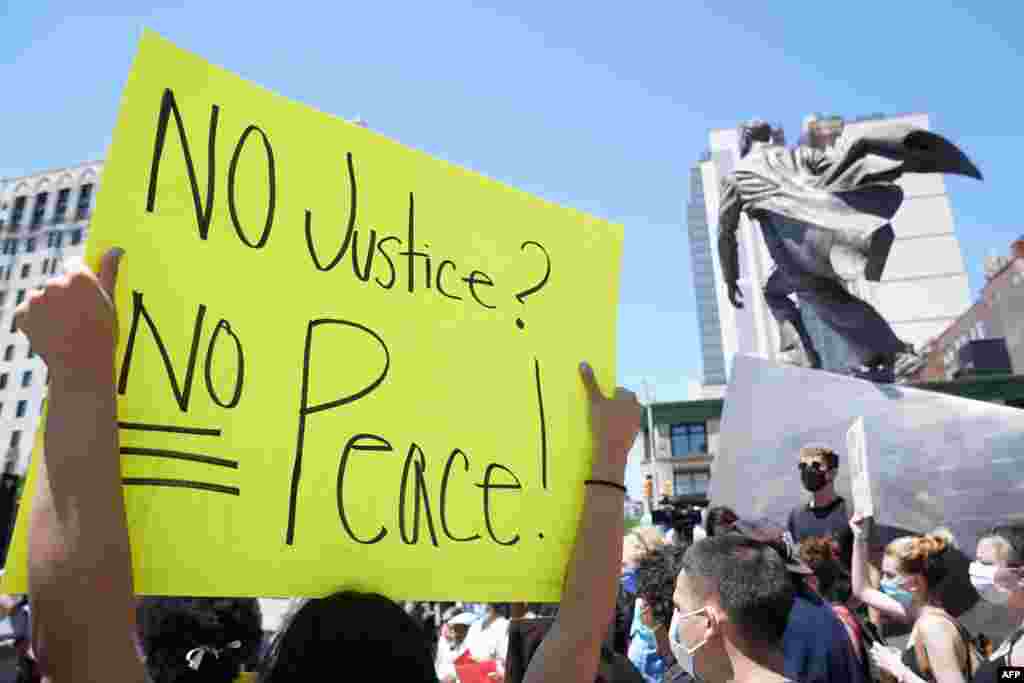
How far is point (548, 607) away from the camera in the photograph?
4.83 m

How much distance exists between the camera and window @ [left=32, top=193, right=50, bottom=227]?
76750 mm

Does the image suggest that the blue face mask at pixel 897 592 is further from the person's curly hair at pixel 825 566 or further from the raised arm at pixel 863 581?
the person's curly hair at pixel 825 566

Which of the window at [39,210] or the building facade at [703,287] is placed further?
the building facade at [703,287]

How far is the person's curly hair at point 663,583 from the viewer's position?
339 centimetres

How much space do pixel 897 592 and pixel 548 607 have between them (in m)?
A: 2.09

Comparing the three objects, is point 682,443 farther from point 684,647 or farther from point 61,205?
point 61,205

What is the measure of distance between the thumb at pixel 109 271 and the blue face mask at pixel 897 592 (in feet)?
13.3

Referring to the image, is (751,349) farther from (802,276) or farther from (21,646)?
(21,646)

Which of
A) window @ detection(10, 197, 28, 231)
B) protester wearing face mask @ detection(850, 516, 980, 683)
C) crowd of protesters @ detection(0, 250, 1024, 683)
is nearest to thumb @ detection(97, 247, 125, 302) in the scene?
crowd of protesters @ detection(0, 250, 1024, 683)

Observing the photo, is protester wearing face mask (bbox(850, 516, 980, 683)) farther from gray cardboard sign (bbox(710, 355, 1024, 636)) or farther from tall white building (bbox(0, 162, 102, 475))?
tall white building (bbox(0, 162, 102, 475))

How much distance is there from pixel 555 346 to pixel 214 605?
4.55ft

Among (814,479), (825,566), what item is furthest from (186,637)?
(814,479)

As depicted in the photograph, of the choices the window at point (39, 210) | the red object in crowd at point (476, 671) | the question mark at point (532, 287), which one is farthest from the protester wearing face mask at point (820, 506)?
the window at point (39, 210)

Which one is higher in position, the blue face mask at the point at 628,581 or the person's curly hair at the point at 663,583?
the person's curly hair at the point at 663,583
